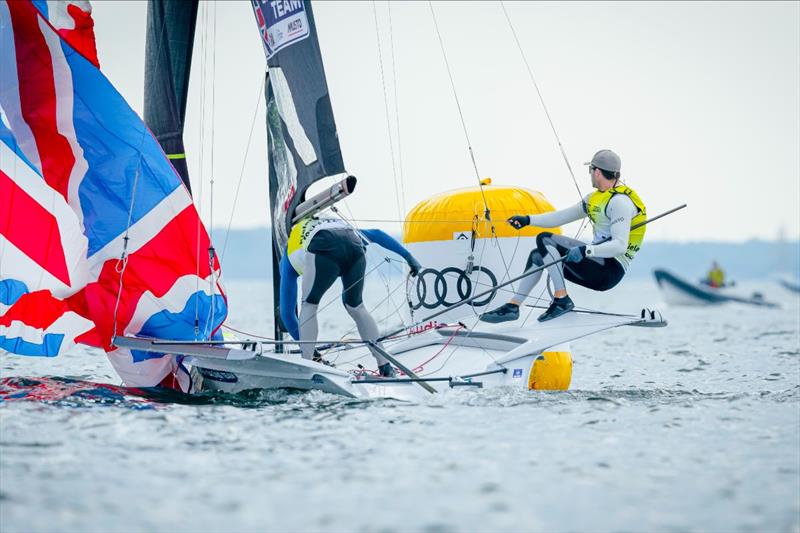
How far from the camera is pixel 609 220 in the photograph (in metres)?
7.02

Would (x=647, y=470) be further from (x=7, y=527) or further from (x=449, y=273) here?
(x=449, y=273)

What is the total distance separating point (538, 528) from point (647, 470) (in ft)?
3.67

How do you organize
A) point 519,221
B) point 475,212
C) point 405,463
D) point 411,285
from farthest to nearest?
point 411,285
point 475,212
point 519,221
point 405,463

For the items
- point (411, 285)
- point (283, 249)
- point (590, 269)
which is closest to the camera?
point (590, 269)

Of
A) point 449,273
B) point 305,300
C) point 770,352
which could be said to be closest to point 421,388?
point 305,300

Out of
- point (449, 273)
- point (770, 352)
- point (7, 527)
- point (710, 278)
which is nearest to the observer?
point (7, 527)

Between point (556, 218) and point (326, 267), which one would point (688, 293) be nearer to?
point (556, 218)

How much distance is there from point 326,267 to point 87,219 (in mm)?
1876

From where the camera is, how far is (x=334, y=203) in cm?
685

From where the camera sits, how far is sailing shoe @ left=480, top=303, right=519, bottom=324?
23.7 ft

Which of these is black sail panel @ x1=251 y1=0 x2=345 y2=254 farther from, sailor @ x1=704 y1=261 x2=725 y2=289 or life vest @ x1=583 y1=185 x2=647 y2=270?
sailor @ x1=704 y1=261 x2=725 y2=289

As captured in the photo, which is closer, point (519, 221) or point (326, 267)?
point (326, 267)

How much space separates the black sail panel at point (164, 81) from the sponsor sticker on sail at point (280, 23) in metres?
1.11

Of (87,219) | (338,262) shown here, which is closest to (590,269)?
(338,262)
